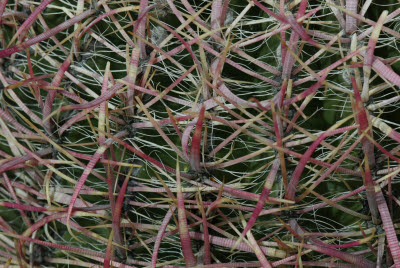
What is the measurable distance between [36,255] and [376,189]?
355 millimetres

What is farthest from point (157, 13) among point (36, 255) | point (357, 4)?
point (36, 255)

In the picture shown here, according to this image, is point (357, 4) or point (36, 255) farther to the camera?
point (36, 255)

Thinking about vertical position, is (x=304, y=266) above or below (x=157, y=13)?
below

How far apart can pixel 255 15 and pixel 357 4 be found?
0.09 meters

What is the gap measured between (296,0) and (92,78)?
218 millimetres

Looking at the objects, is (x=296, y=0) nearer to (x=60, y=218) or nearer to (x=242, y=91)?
Result: (x=242, y=91)

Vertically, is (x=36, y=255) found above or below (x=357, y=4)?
below

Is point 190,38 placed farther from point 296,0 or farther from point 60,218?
point 60,218

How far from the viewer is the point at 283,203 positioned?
0.42 meters

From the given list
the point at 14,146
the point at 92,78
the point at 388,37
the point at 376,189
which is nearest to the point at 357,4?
the point at 388,37

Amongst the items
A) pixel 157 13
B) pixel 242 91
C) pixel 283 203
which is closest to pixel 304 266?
pixel 283 203

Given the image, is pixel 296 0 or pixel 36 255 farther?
pixel 36 255

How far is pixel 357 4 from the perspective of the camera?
394mm

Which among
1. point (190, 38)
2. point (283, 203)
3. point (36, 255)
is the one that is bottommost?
point (36, 255)
